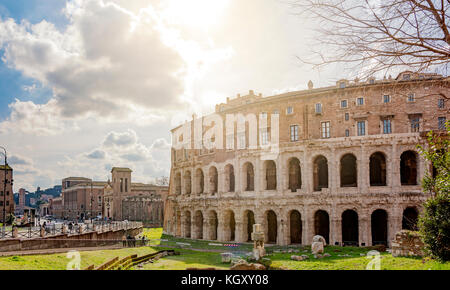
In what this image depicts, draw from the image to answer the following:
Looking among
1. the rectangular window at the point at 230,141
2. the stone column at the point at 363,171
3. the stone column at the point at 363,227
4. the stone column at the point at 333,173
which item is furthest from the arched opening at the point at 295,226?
the rectangular window at the point at 230,141

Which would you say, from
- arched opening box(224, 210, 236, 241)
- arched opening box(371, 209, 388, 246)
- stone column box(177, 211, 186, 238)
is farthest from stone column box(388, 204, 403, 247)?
stone column box(177, 211, 186, 238)

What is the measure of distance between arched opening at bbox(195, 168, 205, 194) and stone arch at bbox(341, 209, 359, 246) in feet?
53.8

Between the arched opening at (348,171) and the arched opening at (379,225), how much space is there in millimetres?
3291

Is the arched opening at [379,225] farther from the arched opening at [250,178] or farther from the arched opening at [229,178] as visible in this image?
the arched opening at [229,178]

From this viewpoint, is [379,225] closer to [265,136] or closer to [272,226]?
[272,226]

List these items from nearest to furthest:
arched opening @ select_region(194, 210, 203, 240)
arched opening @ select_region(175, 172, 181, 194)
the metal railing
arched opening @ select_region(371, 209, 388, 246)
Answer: the metal railing → arched opening @ select_region(371, 209, 388, 246) → arched opening @ select_region(194, 210, 203, 240) → arched opening @ select_region(175, 172, 181, 194)

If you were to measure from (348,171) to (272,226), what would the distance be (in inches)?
360

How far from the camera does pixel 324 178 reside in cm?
3275

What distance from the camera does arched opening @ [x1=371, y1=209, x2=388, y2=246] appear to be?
30069 millimetres

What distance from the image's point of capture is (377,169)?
102 ft

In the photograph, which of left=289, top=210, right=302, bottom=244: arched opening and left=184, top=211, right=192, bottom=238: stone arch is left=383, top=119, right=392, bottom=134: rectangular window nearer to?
left=289, top=210, right=302, bottom=244: arched opening
